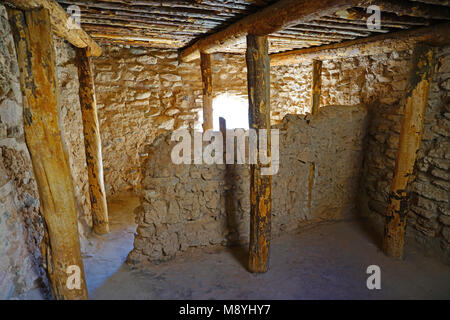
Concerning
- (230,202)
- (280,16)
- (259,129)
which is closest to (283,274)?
(230,202)

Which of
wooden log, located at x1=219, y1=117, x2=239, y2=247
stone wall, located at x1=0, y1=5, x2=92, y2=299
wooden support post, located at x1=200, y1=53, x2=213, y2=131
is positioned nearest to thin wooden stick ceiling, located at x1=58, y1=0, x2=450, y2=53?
wooden support post, located at x1=200, y1=53, x2=213, y2=131

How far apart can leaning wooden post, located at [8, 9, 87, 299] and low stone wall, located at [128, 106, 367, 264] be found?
37.0 inches

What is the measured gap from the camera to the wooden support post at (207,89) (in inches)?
184

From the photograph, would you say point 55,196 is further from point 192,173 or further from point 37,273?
point 192,173

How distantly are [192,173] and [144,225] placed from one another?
79 centimetres

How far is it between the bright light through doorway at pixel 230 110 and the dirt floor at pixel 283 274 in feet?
9.63

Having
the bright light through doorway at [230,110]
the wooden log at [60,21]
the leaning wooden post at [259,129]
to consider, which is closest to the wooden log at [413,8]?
the leaning wooden post at [259,129]

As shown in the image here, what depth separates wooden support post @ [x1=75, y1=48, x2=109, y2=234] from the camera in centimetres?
381

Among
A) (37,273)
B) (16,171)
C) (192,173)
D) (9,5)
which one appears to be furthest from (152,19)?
(37,273)

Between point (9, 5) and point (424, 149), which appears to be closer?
point (9, 5)

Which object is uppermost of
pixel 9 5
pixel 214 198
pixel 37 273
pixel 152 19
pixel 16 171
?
pixel 152 19

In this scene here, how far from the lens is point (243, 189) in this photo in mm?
3551
